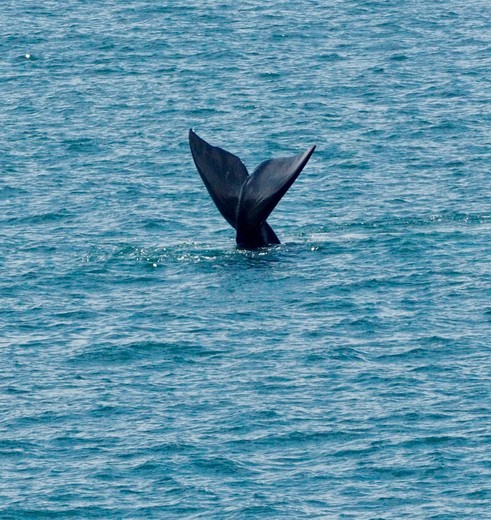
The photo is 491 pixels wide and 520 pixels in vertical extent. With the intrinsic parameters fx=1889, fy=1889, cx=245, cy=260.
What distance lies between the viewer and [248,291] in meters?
42.3

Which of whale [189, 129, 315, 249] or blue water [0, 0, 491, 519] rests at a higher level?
whale [189, 129, 315, 249]

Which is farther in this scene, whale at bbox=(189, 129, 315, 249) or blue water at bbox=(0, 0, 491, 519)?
whale at bbox=(189, 129, 315, 249)

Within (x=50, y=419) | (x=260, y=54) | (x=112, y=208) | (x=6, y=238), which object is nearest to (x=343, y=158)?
(x=112, y=208)

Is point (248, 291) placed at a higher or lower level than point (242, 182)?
lower

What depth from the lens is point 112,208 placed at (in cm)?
5081

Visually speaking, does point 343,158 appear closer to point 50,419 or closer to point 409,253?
point 409,253

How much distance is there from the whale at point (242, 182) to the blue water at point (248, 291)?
1278mm

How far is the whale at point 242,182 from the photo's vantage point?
1662 inches

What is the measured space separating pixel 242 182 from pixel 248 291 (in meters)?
2.53

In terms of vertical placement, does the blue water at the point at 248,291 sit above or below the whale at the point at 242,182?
below

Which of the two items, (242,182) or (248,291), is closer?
(248,291)

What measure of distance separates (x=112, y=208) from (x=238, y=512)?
66.2ft

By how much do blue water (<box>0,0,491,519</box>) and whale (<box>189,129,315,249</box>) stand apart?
4.19 ft

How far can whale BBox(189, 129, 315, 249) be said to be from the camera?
42.2m
